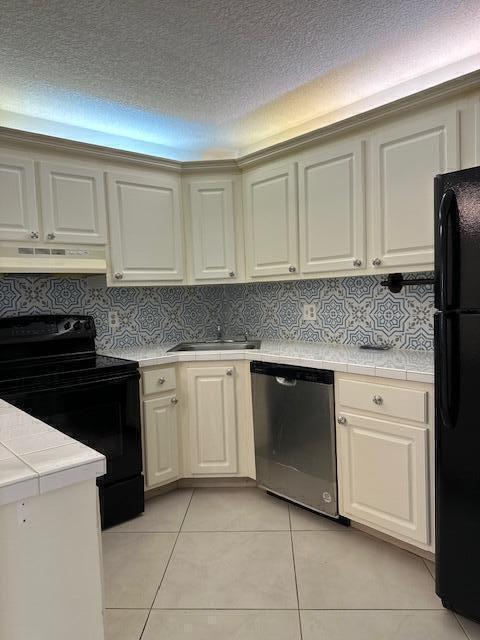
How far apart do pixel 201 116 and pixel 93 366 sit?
1593 mm

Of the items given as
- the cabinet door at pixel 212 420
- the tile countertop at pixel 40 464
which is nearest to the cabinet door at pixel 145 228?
the cabinet door at pixel 212 420

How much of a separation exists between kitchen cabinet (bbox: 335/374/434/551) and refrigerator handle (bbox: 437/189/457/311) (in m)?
0.47

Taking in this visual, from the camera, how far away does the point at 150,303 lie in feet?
10.4

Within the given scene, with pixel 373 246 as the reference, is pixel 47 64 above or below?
above

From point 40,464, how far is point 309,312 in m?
2.27

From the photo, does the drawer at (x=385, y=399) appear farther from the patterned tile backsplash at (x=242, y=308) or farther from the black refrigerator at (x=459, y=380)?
the patterned tile backsplash at (x=242, y=308)

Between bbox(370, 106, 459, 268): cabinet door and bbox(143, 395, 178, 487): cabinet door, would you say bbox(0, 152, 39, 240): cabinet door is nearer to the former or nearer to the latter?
bbox(143, 395, 178, 487): cabinet door

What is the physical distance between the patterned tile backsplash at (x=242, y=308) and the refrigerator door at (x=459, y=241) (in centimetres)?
86

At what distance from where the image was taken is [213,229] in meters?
2.97

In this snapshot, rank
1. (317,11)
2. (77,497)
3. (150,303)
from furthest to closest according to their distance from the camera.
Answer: (150,303), (317,11), (77,497)

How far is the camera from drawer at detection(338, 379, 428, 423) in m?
1.85

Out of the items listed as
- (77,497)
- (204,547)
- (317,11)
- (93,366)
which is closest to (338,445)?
(204,547)

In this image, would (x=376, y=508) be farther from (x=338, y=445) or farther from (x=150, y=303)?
(x=150, y=303)

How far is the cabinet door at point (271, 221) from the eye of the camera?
2652 mm
